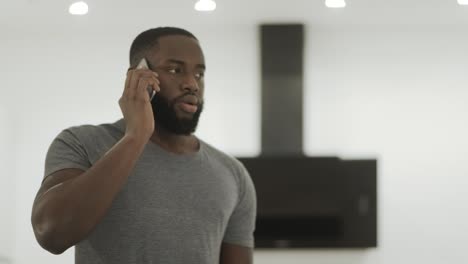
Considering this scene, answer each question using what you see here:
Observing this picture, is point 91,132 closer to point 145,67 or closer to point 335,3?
point 145,67

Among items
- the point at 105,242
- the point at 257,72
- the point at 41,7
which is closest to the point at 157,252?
the point at 105,242

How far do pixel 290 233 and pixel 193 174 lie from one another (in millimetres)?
3457

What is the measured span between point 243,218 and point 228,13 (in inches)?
130

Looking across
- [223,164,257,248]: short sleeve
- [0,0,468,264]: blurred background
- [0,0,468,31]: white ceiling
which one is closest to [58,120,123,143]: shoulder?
[223,164,257,248]: short sleeve

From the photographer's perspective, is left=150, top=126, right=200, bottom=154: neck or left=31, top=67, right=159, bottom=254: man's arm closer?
left=31, top=67, right=159, bottom=254: man's arm

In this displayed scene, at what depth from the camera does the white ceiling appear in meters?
4.32

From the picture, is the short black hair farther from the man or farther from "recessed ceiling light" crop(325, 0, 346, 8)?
"recessed ceiling light" crop(325, 0, 346, 8)

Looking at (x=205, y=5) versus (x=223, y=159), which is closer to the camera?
(x=223, y=159)

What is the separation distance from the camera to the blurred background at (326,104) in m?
4.93

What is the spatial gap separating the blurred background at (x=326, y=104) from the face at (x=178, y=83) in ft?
11.6

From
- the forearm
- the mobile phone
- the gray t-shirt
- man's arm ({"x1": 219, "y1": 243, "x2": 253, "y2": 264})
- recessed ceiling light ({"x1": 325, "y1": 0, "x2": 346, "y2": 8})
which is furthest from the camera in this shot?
recessed ceiling light ({"x1": 325, "y1": 0, "x2": 346, "y2": 8})

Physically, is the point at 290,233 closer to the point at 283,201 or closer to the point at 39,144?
the point at 283,201

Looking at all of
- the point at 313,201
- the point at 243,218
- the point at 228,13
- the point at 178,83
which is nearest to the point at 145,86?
the point at 178,83

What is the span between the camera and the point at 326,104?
16.6 ft
